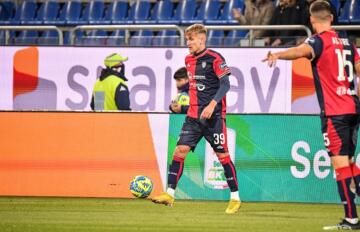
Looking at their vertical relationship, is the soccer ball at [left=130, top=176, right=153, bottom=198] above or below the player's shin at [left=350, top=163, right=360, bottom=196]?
below

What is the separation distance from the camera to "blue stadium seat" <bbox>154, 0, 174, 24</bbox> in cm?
2283

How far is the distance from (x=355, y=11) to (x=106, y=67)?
18.1 feet

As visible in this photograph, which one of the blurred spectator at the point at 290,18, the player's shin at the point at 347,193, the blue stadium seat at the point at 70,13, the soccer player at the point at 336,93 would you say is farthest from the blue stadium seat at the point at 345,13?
the player's shin at the point at 347,193

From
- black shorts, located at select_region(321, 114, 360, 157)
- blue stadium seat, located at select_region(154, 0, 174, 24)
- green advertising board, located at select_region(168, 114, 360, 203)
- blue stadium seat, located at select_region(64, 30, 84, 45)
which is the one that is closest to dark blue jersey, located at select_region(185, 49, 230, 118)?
green advertising board, located at select_region(168, 114, 360, 203)

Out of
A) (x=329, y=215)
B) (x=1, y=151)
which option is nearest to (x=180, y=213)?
(x=329, y=215)

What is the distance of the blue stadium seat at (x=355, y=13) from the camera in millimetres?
19736

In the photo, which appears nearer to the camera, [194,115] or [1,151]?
[194,115]

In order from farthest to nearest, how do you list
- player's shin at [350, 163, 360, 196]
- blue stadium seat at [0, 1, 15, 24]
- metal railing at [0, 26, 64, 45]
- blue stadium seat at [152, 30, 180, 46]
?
blue stadium seat at [0, 1, 15, 24] < blue stadium seat at [152, 30, 180, 46] < metal railing at [0, 26, 64, 45] < player's shin at [350, 163, 360, 196]

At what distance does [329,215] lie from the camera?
1223 centimetres

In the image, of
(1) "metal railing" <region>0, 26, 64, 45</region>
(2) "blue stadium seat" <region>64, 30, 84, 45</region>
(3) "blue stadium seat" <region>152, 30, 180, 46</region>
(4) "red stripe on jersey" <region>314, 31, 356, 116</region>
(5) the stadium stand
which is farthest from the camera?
(5) the stadium stand

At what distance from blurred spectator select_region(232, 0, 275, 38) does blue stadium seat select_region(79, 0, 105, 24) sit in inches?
212

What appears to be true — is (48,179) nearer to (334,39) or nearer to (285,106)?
(285,106)

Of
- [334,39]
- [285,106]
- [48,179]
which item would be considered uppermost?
[334,39]

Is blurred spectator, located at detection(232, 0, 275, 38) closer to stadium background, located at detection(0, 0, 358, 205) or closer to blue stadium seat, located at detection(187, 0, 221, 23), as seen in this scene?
blue stadium seat, located at detection(187, 0, 221, 23)
